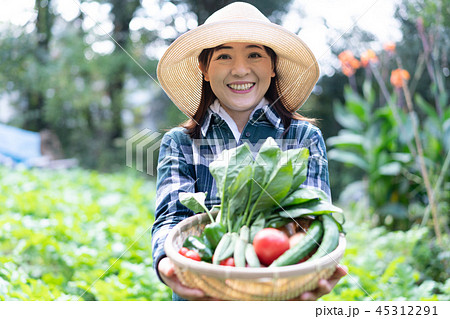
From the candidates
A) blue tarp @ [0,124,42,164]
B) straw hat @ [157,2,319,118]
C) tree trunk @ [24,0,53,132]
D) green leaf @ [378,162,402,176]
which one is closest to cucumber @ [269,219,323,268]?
straw hat @ [157,2,319,118]

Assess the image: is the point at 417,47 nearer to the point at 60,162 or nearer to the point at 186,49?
Answer: the point at 186,49

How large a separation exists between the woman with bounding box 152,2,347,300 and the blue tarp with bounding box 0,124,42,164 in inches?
186

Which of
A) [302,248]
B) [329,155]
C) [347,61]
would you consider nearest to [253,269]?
[302,248]

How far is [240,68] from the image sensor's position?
3.12 feet

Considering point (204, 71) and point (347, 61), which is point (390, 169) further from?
point (204, 71)

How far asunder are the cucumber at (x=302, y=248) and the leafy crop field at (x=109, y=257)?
1.55 feet

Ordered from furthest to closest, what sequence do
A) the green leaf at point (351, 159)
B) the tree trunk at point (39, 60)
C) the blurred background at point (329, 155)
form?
the tree trunk at point (39, 60) → the green leaf at point (351, 159) → the blurred background at point (329, 155)

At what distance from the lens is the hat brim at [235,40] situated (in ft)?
3.12

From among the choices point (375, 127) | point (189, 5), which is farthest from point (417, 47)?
point (189, 5)

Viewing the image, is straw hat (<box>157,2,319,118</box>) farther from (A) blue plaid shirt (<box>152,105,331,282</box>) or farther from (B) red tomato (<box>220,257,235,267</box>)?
(B) red tomato (<box>220,257,235,267</box>)
